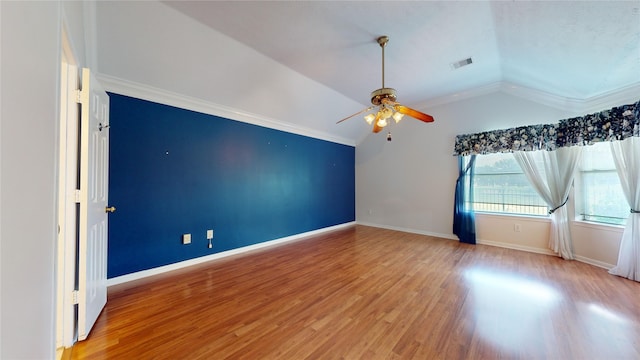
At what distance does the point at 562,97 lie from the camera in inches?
144

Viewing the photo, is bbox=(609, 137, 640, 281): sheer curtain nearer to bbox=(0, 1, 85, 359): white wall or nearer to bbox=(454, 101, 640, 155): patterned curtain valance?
bbox=(454, 101, 640, 155): patterned curtain valance

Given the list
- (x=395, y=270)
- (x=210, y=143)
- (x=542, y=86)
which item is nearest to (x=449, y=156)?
(x=542, y=86)

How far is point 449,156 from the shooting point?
16.2 feet

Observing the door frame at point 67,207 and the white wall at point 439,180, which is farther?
Result: the white wall at point 439,180

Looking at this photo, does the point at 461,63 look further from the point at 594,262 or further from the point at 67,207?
the point at 67,207

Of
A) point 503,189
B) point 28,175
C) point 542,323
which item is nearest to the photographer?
point 28,175

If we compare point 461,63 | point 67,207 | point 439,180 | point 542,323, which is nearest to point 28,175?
point 67,207

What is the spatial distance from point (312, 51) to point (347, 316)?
317 cm

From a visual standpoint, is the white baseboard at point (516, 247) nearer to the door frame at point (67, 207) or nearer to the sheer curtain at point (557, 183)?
the sheer curtain at point (557, 183)

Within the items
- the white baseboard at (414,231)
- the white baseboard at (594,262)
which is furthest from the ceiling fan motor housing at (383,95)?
the white baseboard at (594,262)

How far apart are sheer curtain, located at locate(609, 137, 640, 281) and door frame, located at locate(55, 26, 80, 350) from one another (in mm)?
5891

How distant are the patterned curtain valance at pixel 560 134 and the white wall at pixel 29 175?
5.22m

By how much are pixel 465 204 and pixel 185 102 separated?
537cm

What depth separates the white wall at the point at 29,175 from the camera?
667mm
